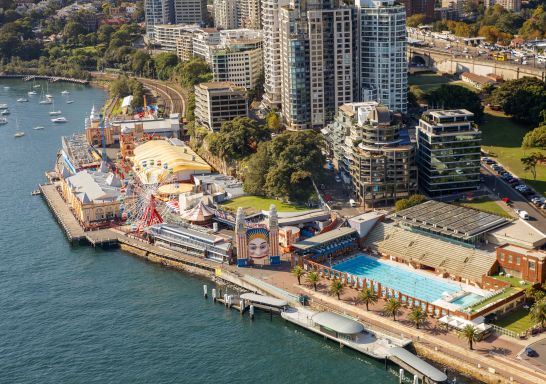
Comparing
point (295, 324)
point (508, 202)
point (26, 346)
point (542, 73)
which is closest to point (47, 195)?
point (26, 346)

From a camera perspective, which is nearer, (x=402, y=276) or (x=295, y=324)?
(x=295, y=324)

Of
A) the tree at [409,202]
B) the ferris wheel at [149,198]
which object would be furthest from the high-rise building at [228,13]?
the tree at [409,202]

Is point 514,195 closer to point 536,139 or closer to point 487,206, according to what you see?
point 487,206

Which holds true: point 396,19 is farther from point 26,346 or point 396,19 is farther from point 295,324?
point 26,346

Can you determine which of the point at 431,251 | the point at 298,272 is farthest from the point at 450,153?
the point at 298,272

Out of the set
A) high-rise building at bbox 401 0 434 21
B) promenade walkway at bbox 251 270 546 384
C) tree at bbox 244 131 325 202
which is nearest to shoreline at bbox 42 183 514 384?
promenade walkway at bbox 251 270 546 384

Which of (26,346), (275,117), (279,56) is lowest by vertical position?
(26,346)

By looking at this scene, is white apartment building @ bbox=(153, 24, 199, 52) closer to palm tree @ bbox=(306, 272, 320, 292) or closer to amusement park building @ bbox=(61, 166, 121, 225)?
amusement park building @ bbox=(61, 166, 121, 225)

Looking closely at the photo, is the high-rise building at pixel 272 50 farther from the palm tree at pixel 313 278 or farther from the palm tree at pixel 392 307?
the palm tree at pixel 392 307
